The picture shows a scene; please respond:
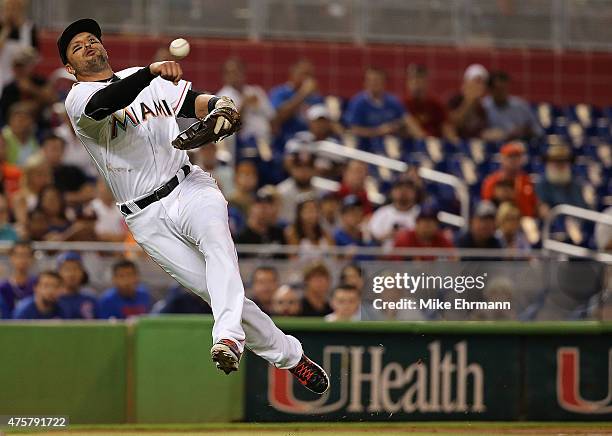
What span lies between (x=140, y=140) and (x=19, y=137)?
5670 millimetres

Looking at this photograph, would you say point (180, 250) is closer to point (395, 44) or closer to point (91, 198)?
point (91, 198)

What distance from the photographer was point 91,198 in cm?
1155

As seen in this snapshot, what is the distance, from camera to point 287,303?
31.0 feet

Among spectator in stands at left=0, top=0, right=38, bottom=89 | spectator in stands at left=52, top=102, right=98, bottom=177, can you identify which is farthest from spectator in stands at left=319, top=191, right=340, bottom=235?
spectator in stands at left=0, top=0, right=38, bottom=89

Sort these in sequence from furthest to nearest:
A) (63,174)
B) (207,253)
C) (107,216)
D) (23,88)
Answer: (23,88)
(63,174)
(107,216)
(207,253)

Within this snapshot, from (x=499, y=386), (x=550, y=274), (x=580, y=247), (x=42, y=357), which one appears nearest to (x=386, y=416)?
(x=499, y=386)

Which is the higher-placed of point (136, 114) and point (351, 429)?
point (136, 114)

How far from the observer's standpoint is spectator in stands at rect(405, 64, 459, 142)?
1405 centimetres

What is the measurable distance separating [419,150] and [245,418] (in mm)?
5752

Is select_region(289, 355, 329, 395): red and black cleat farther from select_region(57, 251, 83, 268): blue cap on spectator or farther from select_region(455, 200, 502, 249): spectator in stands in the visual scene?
select_region(455, 200, 502, 249): spectator in stands

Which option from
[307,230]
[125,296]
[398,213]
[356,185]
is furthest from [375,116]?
[125,296]

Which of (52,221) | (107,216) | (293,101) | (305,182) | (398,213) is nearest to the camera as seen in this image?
(52,221)

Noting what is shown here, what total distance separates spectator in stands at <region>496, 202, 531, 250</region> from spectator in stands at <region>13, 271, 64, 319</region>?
13.3ft

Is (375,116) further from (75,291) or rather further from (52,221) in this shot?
(75,291)
